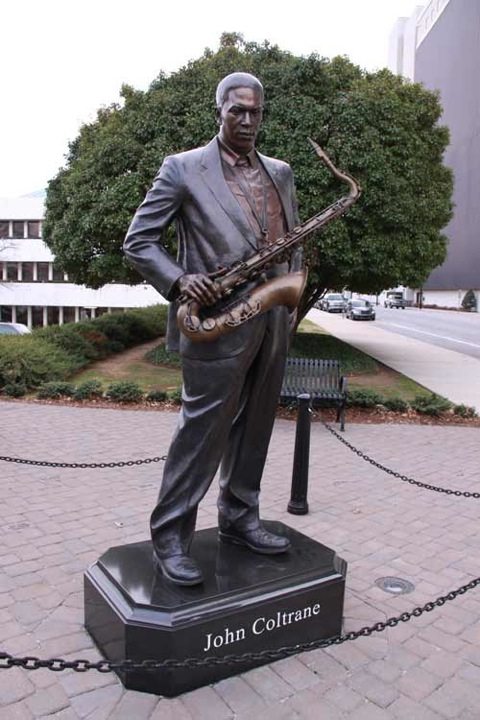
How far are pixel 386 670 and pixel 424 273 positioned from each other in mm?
12737

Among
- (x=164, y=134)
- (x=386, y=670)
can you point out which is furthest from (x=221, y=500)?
(x=164, y=134)

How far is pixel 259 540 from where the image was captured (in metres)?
3.67

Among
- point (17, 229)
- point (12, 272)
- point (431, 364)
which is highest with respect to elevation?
point (17, 229)

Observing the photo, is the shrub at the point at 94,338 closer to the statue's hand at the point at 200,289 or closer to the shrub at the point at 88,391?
the shrub at the point at 88,391

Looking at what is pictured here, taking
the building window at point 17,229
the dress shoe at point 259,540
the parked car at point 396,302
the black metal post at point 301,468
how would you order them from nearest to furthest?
the dress shoe at point 259,540 < the black metal post at point 301,468 < the building window at point 17,229 < the parked car at point 396,302

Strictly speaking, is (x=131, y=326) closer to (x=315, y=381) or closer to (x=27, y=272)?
(x=315, y=381)

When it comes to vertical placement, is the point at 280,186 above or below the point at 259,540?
above

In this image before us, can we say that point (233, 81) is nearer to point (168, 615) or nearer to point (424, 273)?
point (168, 615)

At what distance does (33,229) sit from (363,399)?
42.6m

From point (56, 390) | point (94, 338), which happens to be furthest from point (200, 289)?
point (94, 338)

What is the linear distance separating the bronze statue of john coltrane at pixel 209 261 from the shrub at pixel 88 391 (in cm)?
804

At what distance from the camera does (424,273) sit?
14906mm

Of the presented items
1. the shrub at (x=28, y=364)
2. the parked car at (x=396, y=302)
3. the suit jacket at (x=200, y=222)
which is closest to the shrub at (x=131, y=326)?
the shrub at (x=28, y=364)

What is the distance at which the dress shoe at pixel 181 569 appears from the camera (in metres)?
3.20
